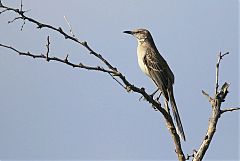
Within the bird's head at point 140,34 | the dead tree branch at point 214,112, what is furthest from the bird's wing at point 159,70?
the dead tree branch at point 214,112

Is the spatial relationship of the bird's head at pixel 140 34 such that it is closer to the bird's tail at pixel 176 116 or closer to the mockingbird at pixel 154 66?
the mockingbird at pixel 154 66

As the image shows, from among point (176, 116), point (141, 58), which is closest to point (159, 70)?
point (141, 58)

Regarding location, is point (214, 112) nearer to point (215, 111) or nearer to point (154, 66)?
point (215, 111)

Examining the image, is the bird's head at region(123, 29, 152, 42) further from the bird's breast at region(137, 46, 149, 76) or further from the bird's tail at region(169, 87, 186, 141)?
the bird's tail at region(169, 87, 186, 141)

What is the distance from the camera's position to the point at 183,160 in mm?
6145

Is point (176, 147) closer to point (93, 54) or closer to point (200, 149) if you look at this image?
point (200, 149)

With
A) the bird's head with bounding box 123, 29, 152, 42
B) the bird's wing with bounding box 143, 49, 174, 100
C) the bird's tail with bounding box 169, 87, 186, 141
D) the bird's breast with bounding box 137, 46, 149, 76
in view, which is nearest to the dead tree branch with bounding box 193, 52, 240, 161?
the bird's tail with bounding box 169, 87, 186, 141

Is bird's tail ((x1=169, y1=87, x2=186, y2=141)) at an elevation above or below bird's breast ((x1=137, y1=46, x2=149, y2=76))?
below

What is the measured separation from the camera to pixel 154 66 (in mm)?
9156

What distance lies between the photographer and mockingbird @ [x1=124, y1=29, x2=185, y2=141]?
831 cm

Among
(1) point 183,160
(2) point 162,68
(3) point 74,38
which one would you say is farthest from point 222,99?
(2) point 162,68

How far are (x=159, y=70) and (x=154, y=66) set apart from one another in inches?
7.9

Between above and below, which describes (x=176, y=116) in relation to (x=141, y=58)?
below

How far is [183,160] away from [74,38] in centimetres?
192
